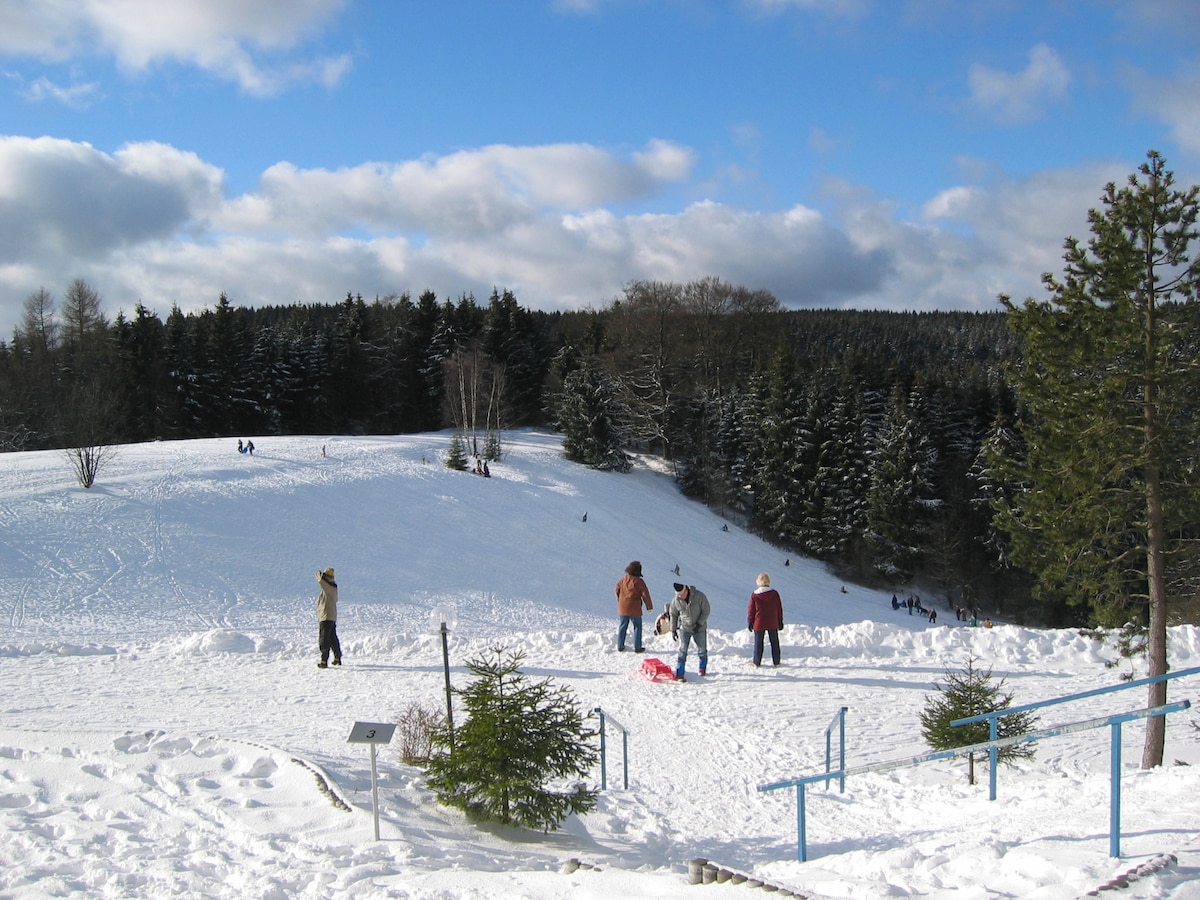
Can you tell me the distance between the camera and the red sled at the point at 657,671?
12500 mm

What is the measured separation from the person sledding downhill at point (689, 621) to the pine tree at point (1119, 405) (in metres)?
5.15

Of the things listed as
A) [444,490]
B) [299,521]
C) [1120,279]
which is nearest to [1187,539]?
[1120,279]

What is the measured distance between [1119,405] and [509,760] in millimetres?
9652

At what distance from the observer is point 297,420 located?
60.1 meters

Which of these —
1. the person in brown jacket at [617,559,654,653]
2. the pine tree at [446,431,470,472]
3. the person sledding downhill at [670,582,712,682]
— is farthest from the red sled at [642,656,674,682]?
the pine tree at [446,431,470,472]

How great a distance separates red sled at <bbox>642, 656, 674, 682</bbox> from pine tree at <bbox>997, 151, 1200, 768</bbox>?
5.80 meters

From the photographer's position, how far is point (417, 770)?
827cm

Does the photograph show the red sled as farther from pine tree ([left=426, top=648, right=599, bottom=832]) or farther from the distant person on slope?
pine tree ([left=426, top=648, right=599, bottom=832])

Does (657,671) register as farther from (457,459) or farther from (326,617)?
(457,459)

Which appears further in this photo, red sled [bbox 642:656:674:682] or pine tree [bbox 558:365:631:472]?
pine tree [bbox 558:365:631:472]

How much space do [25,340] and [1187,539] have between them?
222ft

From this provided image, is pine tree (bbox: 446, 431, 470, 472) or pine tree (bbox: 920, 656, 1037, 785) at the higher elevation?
pine tree (bbox: 446, 431, 470, 472)

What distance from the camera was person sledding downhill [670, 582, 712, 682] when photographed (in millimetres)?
12352

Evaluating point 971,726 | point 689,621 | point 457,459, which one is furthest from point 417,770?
point 457,459
